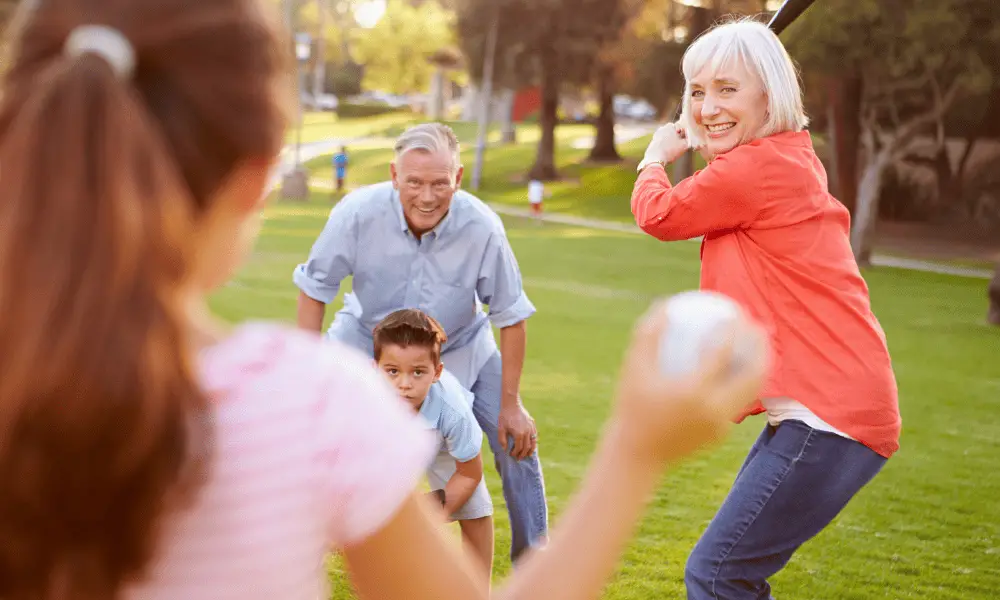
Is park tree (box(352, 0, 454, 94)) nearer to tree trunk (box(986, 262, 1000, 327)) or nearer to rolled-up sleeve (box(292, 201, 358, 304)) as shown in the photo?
tree trunk (box(986, 262, 1000, 327))

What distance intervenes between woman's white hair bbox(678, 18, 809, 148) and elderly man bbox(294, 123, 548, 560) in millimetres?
1558

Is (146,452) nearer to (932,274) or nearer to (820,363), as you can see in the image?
(820,363)

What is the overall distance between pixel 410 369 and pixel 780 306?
1.73 m

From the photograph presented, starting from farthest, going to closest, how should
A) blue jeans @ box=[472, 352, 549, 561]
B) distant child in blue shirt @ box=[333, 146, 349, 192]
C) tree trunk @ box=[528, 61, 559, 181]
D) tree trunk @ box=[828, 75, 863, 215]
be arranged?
tree trunk @ box=[528, 61, 559, 181]
distant child in blue shirt @ box=[333, 146, 349, 192]
tree trunk @ box=[828, 75, 863, 215]
blue jeans @ box=[472, 352, 549, 561]

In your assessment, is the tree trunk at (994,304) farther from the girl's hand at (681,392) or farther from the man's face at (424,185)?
the girl's hand at (681,392)

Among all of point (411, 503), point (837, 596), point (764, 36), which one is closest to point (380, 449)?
point (411, 503)

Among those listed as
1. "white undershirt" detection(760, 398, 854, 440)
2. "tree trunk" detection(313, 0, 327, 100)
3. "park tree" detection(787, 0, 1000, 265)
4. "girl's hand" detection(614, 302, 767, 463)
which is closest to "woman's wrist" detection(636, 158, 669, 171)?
"white undershirt" detection(760, 398, 854, 440)

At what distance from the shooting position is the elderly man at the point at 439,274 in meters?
4.61

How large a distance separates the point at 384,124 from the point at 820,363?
6205 cm

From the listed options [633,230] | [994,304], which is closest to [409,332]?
[994,304]

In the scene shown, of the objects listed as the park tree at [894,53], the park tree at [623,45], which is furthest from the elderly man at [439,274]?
the park tree at [623,45]

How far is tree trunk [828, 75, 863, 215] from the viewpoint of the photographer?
80.3 ft

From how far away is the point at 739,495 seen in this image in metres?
3.04

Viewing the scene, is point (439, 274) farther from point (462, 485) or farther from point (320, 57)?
point (320, 57)
